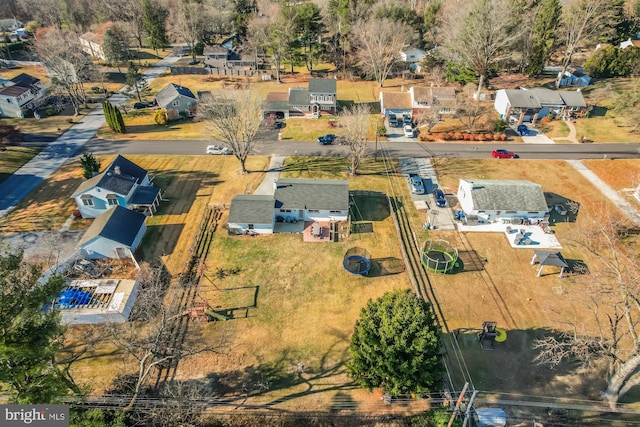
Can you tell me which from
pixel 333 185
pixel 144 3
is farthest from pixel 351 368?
pixel 144 3

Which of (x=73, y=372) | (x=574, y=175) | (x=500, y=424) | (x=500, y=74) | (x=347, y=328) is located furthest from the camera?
(x=500, y=74)

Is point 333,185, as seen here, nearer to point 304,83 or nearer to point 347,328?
point 347,328

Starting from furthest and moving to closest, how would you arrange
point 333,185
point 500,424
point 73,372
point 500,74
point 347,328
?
1. point 500,74
2. point 333,185
3. point 347,328
4. point 73,372
5. point 500,424

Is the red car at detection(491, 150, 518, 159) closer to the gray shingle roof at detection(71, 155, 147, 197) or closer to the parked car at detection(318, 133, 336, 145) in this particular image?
the parked car at detection(318, 133, 336, 145)

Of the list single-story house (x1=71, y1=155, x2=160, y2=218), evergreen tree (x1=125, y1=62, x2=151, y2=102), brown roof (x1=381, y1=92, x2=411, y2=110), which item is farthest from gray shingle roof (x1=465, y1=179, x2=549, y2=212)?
evergreen tree (x1=125, y1=62, x2=151, y2=102)

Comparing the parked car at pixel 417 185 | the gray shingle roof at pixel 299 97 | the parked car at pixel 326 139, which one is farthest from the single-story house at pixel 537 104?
the gray shingle roof at pixel 299 97

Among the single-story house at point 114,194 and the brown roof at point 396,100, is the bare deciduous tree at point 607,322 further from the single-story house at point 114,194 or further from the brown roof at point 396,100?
the single-story house at point 114,194
